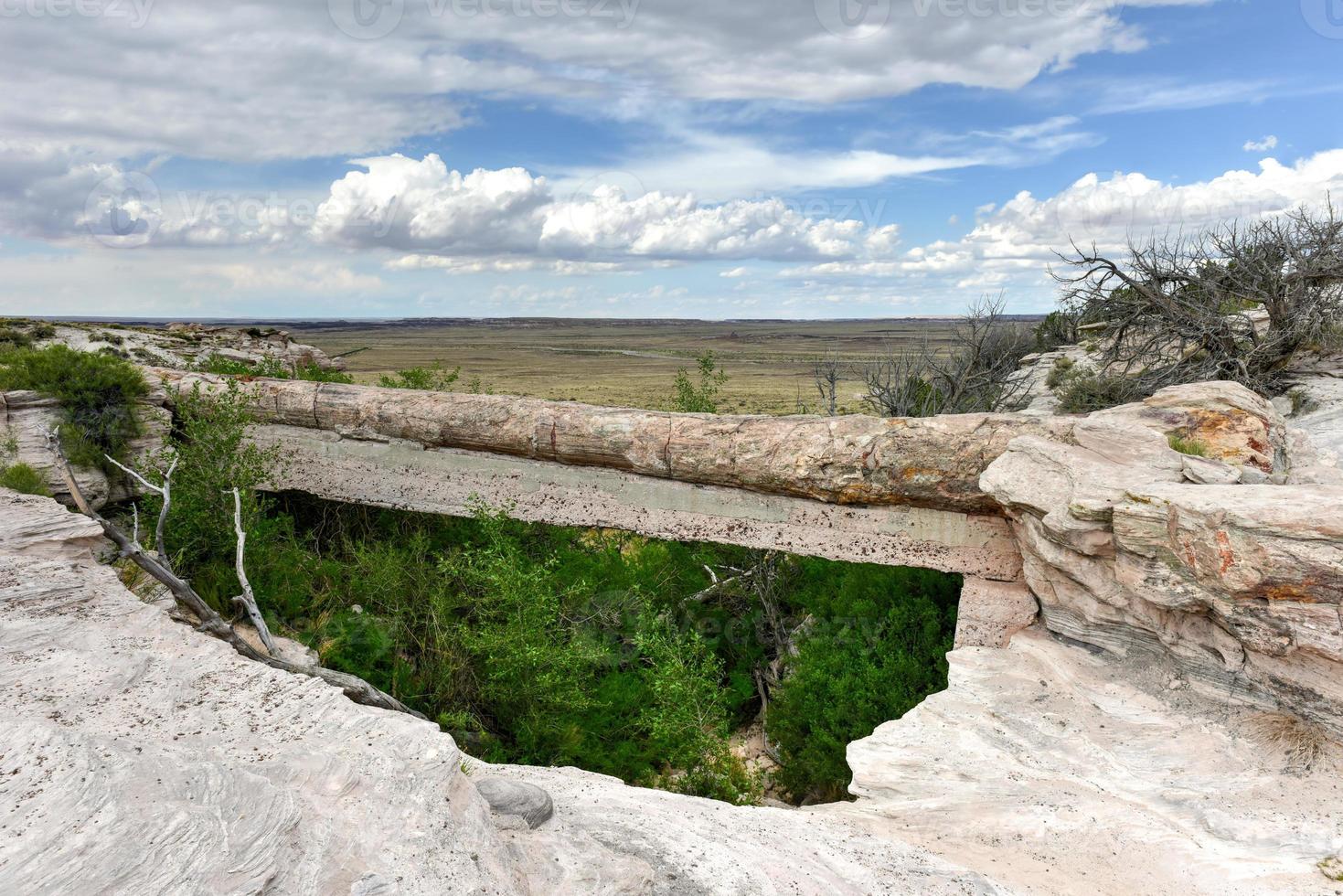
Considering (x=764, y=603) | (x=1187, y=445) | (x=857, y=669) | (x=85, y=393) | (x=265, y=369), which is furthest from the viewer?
(x=265, y=369)

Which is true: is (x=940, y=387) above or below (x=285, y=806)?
above

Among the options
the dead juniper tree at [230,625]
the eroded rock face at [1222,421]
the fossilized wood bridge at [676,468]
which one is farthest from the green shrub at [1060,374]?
the dead juniper tree at [230,625]

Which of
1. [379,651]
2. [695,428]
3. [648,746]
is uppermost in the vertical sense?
[695,428]

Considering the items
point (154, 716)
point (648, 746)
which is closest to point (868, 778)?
point (648, 746)

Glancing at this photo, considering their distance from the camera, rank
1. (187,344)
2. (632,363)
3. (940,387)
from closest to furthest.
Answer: (187,344), (940,387), (632,363)

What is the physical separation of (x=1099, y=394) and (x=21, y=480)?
484 inches

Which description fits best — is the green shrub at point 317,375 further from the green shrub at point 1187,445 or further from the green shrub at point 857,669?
the green shrub at point 1187,445

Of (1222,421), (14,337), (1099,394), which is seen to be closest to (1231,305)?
(1099,394)

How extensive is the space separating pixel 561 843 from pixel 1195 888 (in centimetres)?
282

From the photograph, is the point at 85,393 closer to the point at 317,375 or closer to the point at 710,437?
the point at 317,375

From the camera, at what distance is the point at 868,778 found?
14.3ft

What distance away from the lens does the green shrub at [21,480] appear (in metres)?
Answer: 6.23

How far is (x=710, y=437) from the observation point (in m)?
6.54

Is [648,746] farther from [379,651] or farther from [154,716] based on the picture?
[154,716]
